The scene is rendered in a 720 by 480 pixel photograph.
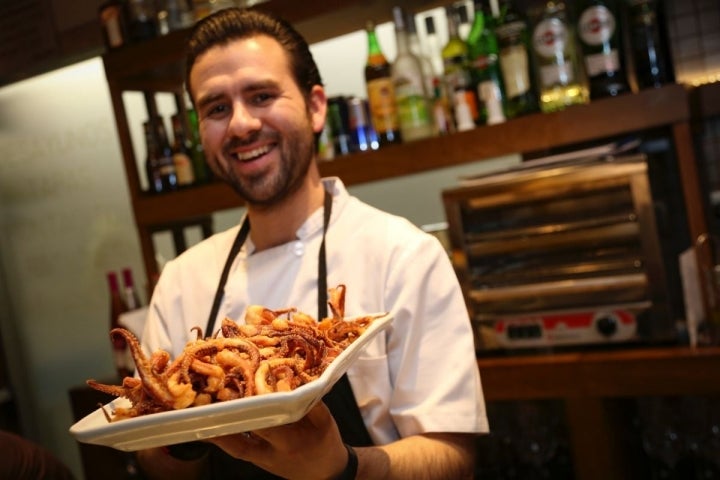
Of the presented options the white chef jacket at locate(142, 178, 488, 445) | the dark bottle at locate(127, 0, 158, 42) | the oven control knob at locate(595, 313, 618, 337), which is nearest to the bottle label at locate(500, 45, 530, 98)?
the oven control knob at locate(595, 313, 618, 337)

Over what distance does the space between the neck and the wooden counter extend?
74 centimetres

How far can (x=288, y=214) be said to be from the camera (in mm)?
1542

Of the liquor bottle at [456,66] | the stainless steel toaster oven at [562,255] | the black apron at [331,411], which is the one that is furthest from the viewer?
the liquor bottle at [456,66]

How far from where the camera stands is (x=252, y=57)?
1422 millimetres

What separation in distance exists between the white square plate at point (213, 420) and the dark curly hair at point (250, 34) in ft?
2.39

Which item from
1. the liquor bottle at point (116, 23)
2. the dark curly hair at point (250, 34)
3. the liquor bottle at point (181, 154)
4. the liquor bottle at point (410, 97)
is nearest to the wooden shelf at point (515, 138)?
the liquor bottle at point (410, 97)

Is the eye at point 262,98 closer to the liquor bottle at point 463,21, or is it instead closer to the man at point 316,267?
the man at point 316,267

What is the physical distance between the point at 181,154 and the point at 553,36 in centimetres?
122

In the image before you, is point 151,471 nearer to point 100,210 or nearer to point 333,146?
point 333,146

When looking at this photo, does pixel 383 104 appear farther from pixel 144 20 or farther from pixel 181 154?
pixel 144 20

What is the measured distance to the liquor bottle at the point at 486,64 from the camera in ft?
7.09

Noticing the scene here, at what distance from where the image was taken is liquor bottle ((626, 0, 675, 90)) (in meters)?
2.02

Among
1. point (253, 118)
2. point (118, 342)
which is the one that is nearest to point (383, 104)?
point (253, 118)

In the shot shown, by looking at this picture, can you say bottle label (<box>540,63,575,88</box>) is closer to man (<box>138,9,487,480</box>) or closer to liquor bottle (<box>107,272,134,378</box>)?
man (<box>138,9,487,480</box>)
